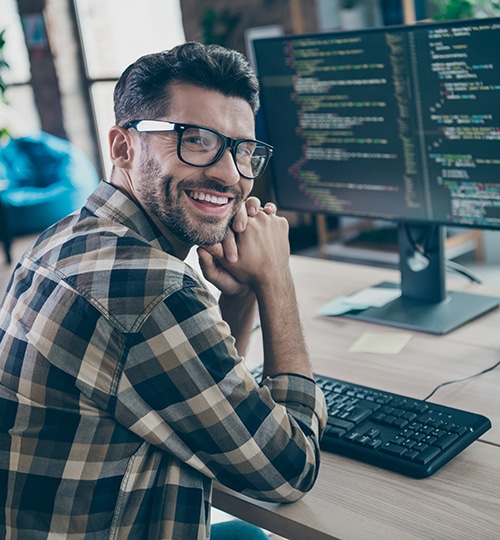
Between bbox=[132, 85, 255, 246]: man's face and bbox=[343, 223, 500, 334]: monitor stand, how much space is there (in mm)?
509

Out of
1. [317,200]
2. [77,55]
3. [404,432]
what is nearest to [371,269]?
[317,200]

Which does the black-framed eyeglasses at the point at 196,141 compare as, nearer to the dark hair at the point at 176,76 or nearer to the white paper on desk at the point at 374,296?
the dark hair at the point at 176,76

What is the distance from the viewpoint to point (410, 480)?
3.34 ft

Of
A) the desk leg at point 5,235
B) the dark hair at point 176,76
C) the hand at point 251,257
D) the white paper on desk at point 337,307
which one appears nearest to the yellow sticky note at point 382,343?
the white paper on desk at point 337,307

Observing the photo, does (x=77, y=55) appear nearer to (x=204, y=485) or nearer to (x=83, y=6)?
(x=83, y=6)

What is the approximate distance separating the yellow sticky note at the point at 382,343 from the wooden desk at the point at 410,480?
2 cm

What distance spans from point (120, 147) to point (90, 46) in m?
5.44

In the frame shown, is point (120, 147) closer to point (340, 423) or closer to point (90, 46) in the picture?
point (340, 423)

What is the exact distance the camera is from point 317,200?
174 centimetres

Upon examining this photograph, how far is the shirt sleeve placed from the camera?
967mm

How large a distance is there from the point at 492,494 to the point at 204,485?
361 millimetres

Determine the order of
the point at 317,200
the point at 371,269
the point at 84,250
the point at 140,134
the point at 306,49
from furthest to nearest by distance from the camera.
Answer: the point at 371,269
the point at 317,200
the point at 306,49
the point at 140,134
the point at 84,250

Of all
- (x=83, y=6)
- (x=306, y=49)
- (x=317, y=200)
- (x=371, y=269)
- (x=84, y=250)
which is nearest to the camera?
(x=84, y=250)

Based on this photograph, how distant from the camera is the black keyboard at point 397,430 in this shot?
40.9 inches
